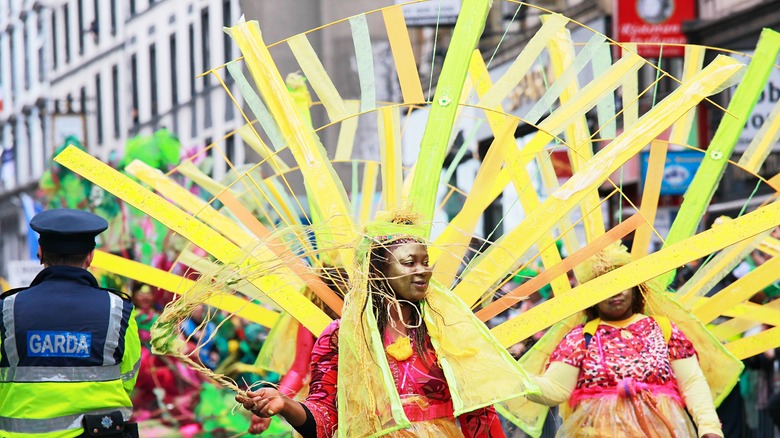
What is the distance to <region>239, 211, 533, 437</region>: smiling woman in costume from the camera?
4.62 meters

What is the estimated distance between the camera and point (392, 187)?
6.10 metres

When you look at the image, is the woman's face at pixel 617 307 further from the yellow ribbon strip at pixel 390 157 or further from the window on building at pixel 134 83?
the window on building at pixel 134 83

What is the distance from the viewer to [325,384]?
4793mm

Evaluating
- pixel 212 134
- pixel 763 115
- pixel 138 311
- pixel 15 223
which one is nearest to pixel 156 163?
pixel 138 311

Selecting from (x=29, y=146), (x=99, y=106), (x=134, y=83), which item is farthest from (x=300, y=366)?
(x=29, y=146)

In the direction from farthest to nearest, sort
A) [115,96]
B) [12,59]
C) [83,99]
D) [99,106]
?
[12,59]
[83,99]
[99,106]
[115,96]

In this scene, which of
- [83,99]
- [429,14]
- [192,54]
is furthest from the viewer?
[83,99]

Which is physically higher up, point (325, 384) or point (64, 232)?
point (64, 232)

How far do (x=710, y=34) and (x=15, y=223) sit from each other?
129 feet

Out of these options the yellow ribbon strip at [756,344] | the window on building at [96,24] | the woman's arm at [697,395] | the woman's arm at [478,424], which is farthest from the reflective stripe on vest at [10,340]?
the window on building at [96,24]

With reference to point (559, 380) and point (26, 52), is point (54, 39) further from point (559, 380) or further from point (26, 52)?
point (559, 380)

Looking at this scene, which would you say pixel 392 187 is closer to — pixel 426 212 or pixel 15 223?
pixel 426 212

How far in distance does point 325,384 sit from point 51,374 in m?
0.95

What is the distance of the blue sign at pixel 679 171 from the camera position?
15.1 m
